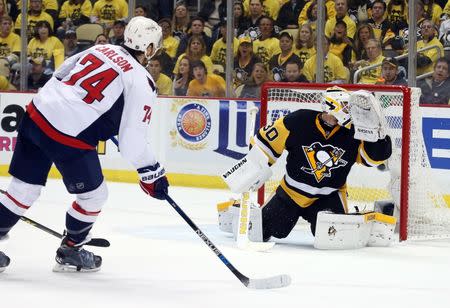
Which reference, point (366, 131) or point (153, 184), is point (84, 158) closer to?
point (153, 184)

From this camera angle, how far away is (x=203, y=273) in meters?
4.61

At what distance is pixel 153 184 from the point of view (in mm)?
4387

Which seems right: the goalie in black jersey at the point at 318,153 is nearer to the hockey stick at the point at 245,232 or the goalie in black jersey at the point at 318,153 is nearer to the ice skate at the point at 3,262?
the hockey stick at the point at 245,232

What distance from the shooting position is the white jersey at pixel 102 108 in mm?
4289

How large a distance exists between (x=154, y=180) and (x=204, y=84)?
4488mm

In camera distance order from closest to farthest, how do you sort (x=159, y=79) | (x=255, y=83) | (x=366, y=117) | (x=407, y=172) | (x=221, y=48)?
(x=366, y=117) < (x=407, y=172) < (x=255, y=83) < (x=221, y=48) < (x=159, y=79)

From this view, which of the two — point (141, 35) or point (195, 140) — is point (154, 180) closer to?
point (141, 35)

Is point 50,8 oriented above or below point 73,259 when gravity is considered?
above

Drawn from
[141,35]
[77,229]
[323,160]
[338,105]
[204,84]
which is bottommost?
[77,229]

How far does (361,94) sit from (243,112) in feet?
10.4

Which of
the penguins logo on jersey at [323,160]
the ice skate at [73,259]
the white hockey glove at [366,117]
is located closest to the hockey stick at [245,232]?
the penguins logo on jersey at [323,160]

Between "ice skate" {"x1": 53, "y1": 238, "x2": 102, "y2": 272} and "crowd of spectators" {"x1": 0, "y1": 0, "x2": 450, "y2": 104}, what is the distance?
147 inches

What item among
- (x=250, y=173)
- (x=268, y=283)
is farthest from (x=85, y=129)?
(x=250, y=173)

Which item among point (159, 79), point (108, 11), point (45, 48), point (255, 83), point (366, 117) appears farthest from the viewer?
point (45, 48)
